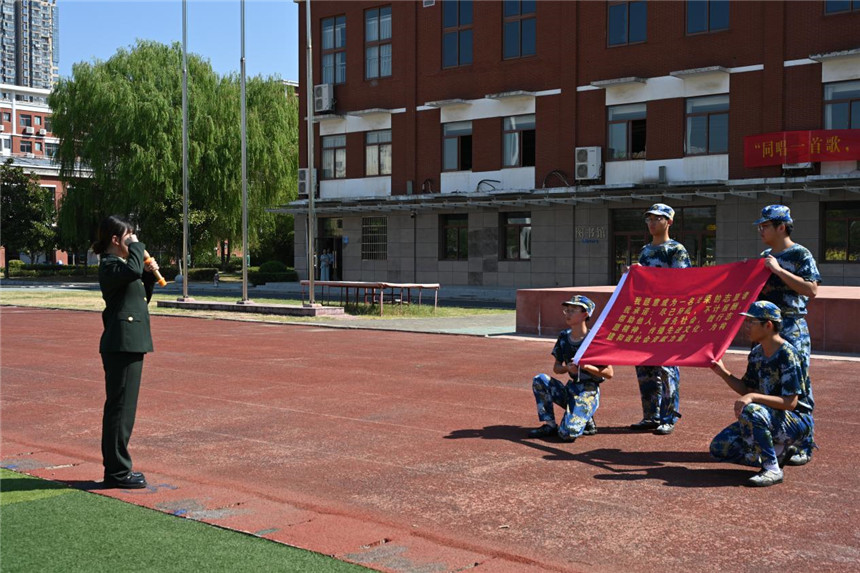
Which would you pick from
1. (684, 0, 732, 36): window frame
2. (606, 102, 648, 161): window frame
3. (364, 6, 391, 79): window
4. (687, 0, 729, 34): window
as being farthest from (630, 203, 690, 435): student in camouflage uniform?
(364, 6, 391, 79): window

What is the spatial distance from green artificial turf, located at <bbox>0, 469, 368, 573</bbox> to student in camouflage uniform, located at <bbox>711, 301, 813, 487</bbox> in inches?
136

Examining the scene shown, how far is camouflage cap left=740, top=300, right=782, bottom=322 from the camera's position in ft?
23.2

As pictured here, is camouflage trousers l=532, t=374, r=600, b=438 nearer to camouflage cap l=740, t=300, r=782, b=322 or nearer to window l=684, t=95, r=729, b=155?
camouflage cap l=740, t=300, r=782, b=322

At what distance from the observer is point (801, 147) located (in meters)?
32.1

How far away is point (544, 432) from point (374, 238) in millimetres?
38100

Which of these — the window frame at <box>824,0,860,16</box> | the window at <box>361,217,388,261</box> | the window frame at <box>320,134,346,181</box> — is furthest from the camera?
the window frame at <box>320,134,346,181</box>

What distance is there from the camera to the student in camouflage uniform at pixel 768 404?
6.95 m

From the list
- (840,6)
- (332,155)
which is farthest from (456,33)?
(840,6)

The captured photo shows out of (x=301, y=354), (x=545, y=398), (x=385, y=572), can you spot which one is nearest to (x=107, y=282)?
Answer: (x=385, y=572)

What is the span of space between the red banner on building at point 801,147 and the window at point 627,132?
15.0ft

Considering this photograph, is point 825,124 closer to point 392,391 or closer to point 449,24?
point 449,24

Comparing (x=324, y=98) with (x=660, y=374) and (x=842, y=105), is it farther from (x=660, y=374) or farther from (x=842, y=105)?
(x=660, y=374)

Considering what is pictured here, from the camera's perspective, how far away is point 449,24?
43094 millimetres

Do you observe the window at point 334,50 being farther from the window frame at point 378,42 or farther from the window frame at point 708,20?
the window frame at point 708,20
